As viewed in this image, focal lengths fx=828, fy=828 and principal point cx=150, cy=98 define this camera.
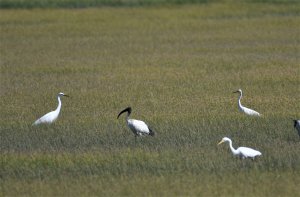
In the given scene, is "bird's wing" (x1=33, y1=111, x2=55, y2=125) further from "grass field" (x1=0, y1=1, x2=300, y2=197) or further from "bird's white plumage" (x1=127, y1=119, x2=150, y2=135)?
"bird's white plumage" (x1=127, y1=119, x2=150, y2=135)

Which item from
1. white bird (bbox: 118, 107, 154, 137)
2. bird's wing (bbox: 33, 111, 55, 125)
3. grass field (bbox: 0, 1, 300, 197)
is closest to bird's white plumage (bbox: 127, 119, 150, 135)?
white bird (bbox: 118, 107, 154, 137)

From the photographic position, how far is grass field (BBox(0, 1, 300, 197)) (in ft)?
34.0

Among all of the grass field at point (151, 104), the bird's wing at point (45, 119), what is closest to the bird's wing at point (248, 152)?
the grass field at point (151, 104)

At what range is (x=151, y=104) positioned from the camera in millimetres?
16438

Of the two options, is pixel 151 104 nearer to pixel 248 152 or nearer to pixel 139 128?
pixel 139 128

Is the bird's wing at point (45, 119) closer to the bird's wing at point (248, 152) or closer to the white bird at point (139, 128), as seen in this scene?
the white bird at point (139, 128)

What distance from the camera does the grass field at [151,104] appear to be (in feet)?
34.0

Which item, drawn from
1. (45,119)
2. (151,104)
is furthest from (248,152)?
(151,104)

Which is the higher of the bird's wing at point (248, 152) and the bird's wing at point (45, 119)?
the bird's wing at point (45, 119)

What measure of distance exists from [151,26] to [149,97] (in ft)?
55.0

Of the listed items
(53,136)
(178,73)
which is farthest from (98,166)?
(178,73)

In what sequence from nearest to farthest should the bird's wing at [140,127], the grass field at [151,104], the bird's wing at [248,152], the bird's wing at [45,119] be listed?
1. the grass field at [151,104]
2. the bird's wing at [248,152]
3. the bird's wing at [140,127]
4. the bird's wing at [45,119]

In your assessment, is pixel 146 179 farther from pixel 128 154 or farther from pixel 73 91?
pixel 73 91

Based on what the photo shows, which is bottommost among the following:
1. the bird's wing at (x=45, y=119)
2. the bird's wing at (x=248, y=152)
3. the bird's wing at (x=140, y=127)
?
the bird's wing at (x=248, y=152)
